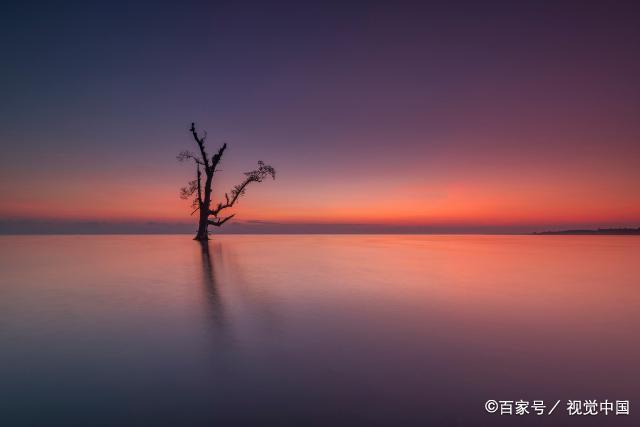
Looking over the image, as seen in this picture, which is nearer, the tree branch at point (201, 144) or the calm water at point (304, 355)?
the calm water at point (304, 355)

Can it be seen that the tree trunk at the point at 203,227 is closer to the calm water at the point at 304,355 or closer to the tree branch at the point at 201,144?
the tree branch at the point at 201,144

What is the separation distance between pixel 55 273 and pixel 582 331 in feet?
55.0

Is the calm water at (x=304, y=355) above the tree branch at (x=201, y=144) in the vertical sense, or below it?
below

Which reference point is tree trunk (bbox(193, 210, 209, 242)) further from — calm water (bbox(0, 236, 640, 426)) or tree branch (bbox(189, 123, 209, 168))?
calm water (bbox(0, 236, 640, 426))

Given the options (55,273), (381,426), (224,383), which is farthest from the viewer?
(55,273)

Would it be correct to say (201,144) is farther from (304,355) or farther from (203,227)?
(304,355)

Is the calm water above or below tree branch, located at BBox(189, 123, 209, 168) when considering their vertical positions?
below

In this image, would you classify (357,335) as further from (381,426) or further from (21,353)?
(21,353)

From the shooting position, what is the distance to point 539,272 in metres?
14.6

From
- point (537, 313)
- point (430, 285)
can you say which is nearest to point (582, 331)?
point (537, 313)

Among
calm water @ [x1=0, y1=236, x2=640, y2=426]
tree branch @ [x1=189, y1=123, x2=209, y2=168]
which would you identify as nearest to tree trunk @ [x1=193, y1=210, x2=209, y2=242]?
tree branch @ [x1=189, y1=123, x2=209, y2=168]

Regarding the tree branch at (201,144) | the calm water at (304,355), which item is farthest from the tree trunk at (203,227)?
the calm water at (304,355)

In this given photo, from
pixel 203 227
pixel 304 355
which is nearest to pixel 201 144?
pixel 203 227

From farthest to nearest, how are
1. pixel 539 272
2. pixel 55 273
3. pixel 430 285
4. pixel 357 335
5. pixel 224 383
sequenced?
pixel 539 272, pixel 55 273, pixel 430 285, pixel 357 335, pixel 224 383
